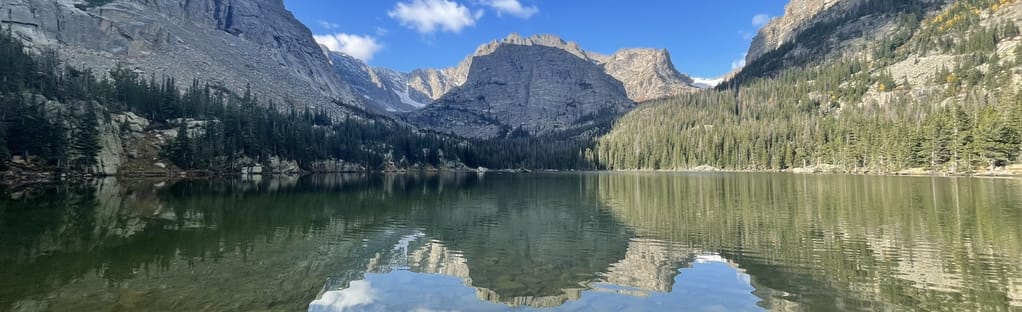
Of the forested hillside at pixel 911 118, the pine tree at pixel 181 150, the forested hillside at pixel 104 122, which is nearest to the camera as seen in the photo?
the forested hillside at pixel 104 122

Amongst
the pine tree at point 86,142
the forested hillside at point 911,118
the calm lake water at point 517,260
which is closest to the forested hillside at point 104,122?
the pine tree at point 86,142

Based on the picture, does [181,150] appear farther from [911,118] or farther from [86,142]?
[911,118]

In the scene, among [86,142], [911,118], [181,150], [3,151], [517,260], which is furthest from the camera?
[911,118]

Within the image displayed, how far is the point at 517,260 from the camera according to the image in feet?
68.4

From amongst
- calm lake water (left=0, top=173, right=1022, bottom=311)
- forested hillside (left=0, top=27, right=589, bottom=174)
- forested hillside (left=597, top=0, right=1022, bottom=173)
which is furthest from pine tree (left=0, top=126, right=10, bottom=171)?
forested hillside (left=597, top=0, right=1022, bottom=173)

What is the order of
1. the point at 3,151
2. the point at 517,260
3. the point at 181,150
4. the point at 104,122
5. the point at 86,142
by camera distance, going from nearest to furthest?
the point at 517,260 < the point at 3,151 < the point at 86,142 < the point at 104,122 < the point at 181,150

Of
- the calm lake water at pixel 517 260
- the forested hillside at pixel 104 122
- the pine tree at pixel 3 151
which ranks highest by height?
the forested hillside at pixel 104 122

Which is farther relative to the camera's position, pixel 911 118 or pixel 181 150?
pixel 911 118

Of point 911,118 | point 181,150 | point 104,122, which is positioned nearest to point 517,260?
point 104,122

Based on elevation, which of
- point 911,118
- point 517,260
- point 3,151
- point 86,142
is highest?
point 911,118

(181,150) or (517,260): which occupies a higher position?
(181,150)

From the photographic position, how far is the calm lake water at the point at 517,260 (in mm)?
14078

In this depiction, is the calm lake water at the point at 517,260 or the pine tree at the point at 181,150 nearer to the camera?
the calm lake water at the point at 517,260

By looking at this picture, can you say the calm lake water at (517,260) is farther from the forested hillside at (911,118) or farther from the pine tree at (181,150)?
the forested hillside at (911,118)
